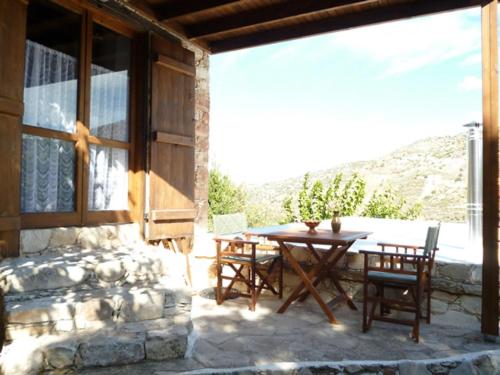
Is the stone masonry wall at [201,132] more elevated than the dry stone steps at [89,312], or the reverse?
the stone masonry wall at [201,132]

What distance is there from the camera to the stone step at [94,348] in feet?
7.98

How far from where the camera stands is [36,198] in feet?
11.5

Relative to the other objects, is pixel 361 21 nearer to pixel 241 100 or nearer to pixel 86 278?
pixel 86 278

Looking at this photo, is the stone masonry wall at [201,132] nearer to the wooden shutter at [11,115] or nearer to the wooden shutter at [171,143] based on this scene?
the wooden shutter at [171,143]

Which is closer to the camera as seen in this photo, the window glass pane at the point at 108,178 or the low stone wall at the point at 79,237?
the low stone wall at the point at 79,237

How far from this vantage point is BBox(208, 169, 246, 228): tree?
935 cm

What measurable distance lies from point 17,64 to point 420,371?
11.9ft

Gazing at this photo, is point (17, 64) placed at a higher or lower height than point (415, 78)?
lower

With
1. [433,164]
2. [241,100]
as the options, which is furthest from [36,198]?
[241,100]

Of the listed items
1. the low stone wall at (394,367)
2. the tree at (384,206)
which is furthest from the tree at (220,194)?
the low stone wall at (394,367)

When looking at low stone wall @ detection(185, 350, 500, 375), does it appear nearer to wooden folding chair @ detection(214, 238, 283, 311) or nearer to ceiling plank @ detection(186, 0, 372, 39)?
wooden folding chair @ detection(214, 238, 283, 311)

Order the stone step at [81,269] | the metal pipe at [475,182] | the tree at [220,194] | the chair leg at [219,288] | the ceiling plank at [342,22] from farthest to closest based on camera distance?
the tree at [220,194]
the metal pipe at [475,182]
the chair leg at [219,288]
the ceiling plank at [342,22]
the stone step at [81,269]

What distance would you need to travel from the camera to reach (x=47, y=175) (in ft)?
11.8

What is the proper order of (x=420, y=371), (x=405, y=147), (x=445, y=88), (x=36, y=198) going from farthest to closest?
(x=445, y=88) → (x=405, y=147) → (x=36, y=198) → (x=420, y=371)
